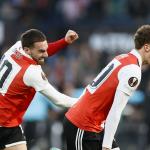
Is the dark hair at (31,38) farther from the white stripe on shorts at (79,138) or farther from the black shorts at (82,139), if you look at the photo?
the white stripe on shorts at (79,138)

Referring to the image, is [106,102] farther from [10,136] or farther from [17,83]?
[10,136]

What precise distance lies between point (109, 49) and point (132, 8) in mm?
2060

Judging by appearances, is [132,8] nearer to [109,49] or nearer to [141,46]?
[109,49]

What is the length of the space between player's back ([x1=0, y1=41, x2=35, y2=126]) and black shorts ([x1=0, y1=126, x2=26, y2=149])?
0.08 metres

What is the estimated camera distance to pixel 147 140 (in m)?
15.6

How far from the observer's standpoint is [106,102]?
358 inches

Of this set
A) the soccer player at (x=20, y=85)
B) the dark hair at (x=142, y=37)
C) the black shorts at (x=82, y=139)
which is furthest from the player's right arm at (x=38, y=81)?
the dark hair at (x=142, y=37)

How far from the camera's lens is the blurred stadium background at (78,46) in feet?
50.3

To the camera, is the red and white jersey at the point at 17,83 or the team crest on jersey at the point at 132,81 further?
the red and white jersey at the point at 17,83

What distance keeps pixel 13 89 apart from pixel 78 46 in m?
8.29

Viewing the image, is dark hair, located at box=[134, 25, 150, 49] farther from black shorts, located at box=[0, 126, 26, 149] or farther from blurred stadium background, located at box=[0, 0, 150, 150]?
blurred stadium background, located at box=[0, 0, 150, 150]

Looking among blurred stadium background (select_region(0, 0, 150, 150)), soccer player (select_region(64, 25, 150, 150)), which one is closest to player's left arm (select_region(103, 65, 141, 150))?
soccer player (select_region(64, 25, 150, 150))

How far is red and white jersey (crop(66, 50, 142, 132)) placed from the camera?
8883mm

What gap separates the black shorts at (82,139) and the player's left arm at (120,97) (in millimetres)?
337
